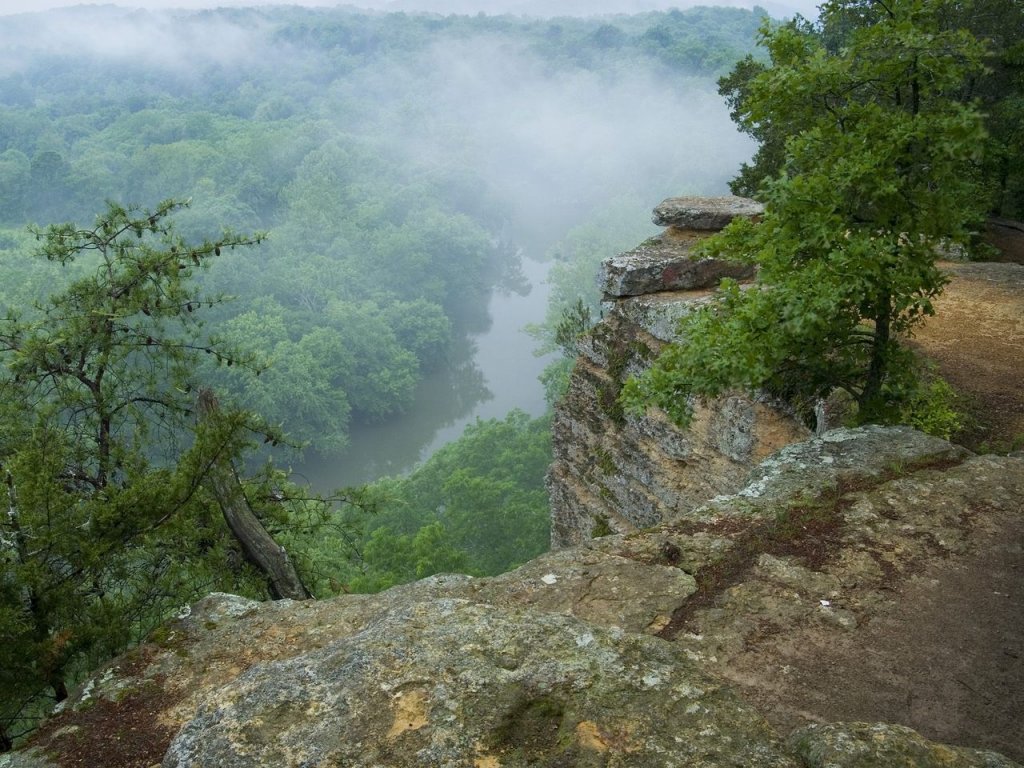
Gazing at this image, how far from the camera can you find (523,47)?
169m

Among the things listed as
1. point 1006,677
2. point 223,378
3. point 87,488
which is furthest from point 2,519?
point 223,378

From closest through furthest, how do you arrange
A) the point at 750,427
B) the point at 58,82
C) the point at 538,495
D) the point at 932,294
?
the point at 932,294, the point at 750,427, the point at 538,495, the point at 58,82

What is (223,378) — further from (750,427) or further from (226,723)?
(226,723)

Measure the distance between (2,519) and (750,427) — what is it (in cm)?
875

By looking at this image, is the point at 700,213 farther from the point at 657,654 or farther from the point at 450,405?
the point at 450,405

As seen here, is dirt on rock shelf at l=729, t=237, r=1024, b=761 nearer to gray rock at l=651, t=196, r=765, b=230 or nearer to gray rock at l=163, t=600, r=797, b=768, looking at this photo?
gray rock at l=163, t=600, r=797, b=768

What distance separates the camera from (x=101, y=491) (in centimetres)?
635

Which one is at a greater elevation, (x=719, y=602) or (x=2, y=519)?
(x=2, y=519)

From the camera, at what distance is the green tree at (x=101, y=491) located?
5.46m

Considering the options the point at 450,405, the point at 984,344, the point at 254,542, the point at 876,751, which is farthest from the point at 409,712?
the point at 450,405

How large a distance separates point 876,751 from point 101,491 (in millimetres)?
5759

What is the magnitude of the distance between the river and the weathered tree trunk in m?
34.2

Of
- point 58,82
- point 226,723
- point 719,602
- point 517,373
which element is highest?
point 58,82

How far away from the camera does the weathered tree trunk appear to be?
9.78 meters
